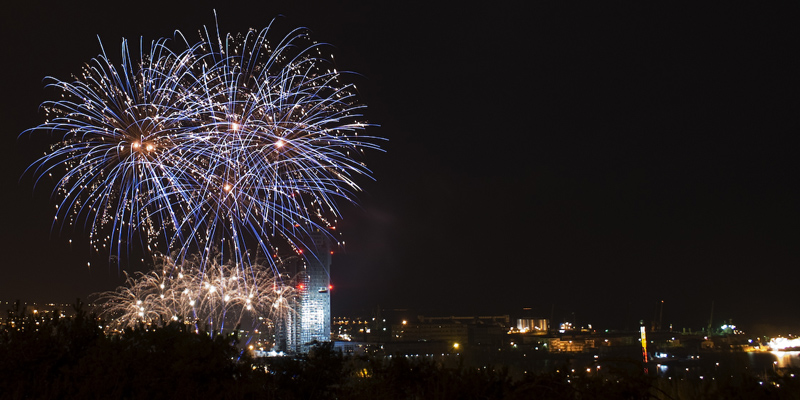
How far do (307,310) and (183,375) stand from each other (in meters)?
58.5

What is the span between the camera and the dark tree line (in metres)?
5.25

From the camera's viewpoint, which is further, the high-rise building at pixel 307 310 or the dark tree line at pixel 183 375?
the high-rise building at pixel 307 310

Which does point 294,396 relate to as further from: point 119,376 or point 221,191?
point 221,191

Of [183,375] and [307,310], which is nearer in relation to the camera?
[183,375]

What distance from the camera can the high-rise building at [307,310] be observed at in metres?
61.6

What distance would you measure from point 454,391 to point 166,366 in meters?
3.01

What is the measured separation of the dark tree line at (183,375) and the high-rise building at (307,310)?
53602 mm

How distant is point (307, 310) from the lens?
62844 mm

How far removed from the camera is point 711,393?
4.44m

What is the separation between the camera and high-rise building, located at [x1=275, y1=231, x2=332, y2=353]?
202 feet

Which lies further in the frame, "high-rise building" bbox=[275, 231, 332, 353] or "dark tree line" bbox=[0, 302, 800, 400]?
"high-rise building" bbox=[275, 231, 332, 353]

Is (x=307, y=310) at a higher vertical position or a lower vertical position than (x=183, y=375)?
lower

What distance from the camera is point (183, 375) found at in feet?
19.1

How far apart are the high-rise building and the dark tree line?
53.6 m
